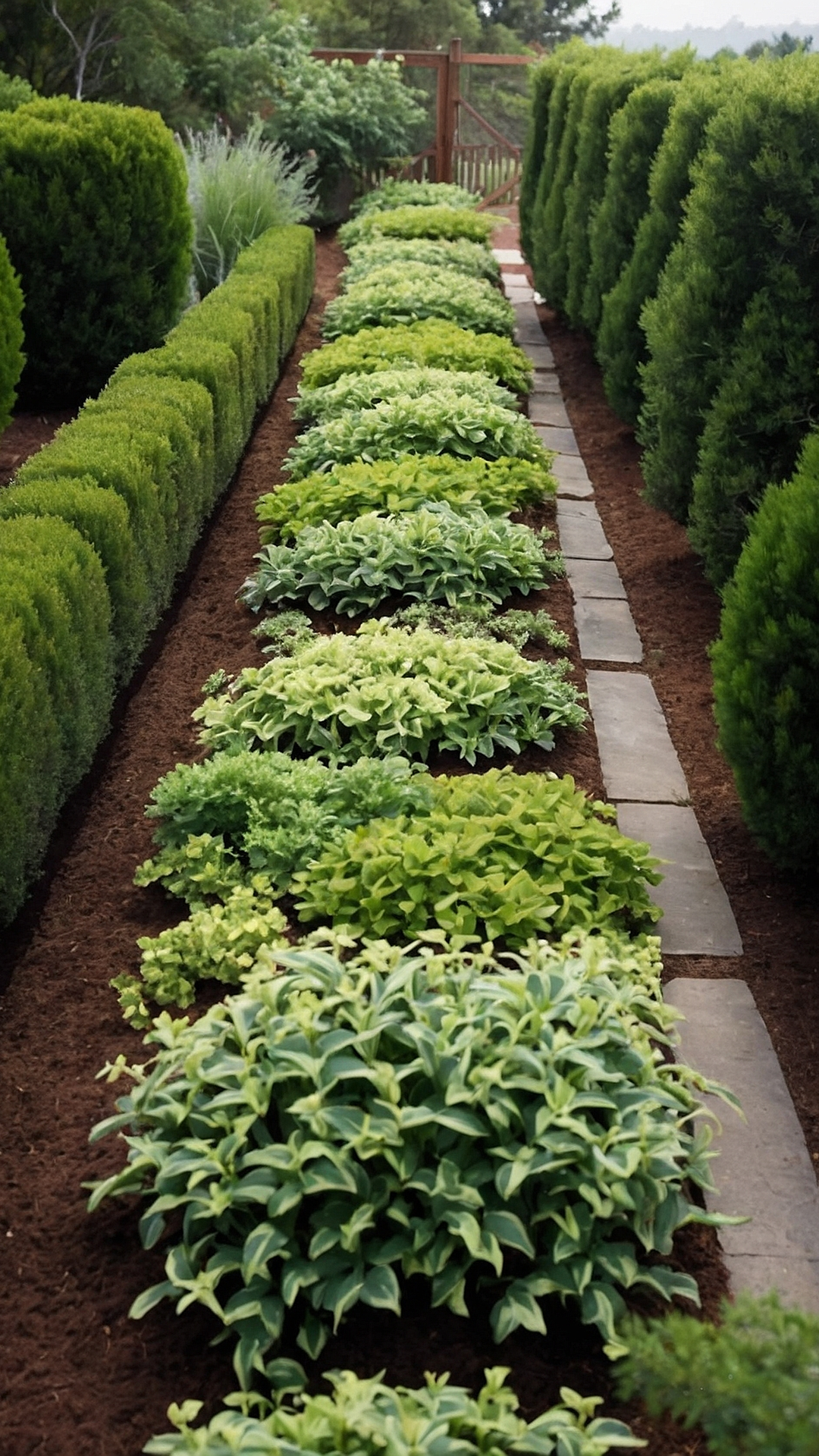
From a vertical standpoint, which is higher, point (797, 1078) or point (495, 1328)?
point (495, 1328)

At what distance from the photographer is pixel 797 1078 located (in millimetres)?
3232

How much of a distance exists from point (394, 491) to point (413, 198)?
11.5m

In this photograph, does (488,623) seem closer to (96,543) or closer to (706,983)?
(96,543)

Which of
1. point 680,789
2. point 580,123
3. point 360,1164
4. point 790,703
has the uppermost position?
point 580,123

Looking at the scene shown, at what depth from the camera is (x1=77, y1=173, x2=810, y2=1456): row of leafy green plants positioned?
2.34 metres

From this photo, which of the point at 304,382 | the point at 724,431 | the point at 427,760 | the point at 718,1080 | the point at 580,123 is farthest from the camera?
the point at 580,123

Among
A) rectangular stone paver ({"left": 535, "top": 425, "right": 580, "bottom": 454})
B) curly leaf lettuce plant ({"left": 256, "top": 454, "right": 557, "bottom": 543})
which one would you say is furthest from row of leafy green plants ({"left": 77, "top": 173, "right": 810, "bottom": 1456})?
rectangular stone paver ({"left": 535, "top": 425, "right": 580, "bottom": 454})

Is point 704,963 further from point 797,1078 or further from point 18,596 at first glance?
point 18,596

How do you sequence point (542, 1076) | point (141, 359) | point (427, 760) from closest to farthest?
point (542, 1076) → point (427, 760) → point (141, 359)

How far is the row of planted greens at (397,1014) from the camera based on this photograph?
235cm

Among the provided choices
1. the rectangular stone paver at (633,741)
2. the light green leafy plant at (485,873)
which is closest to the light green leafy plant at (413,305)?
the rectangular stone paver at (633,741)

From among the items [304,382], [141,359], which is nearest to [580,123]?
[304,382]

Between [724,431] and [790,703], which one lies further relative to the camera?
[724,431]

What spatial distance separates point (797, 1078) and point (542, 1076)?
104cm
